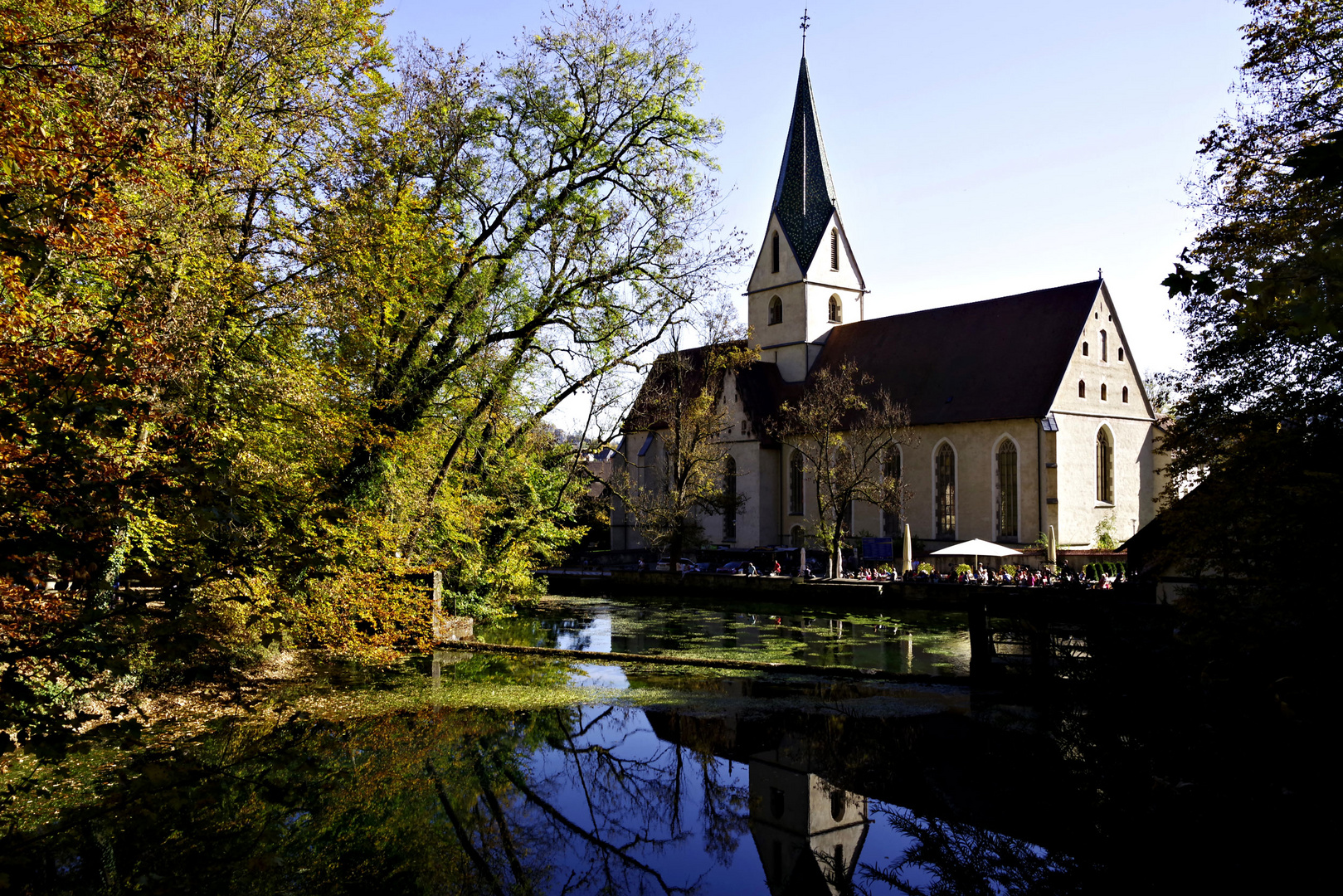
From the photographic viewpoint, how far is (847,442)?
38.9 meters

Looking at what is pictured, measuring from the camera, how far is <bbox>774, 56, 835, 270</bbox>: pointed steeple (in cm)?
4941

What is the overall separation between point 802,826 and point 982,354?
36.0 m

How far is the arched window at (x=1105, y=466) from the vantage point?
38.8 metres

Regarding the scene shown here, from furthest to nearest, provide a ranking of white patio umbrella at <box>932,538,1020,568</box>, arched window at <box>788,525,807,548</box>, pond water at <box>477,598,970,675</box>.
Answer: arched window at <box>788,525,807,548</box>
white patio umbrella at <box>932,538,1020,568</box>
pond water at <box>477,598,970,675</box>

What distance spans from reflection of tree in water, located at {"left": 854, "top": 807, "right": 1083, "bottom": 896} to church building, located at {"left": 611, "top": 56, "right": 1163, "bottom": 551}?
31.1m

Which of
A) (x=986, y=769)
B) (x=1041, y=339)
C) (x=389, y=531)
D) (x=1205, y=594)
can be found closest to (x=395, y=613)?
(x=389, y=531)

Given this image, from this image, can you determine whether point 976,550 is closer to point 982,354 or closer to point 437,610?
point 982,354

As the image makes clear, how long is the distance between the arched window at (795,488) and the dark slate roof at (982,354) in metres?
5.67

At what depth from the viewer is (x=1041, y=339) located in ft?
129

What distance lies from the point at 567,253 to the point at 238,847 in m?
12.6

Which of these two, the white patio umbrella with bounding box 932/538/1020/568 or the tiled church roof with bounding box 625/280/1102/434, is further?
the tiled church roof with bounding box 625/280/1102/434

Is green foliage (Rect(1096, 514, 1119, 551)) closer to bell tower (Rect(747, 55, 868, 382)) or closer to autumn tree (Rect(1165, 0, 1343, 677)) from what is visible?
bell tower (Rect(747, 55, 868, 382))

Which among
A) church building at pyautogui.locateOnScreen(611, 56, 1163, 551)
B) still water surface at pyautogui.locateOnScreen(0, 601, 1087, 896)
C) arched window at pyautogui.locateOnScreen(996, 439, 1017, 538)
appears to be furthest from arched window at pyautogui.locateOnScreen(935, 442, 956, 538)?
still water surface at pyautogui.locateOnScreen(0, 601, 1087, 896)

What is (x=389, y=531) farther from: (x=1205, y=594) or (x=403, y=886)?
(x=1205, y=594)
